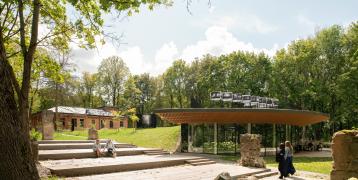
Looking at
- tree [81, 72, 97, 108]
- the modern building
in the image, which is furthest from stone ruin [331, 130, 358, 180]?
tree [81, 72, 97, 108]

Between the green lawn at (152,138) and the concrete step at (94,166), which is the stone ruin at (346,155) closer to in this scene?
the concrete step at (94,166)

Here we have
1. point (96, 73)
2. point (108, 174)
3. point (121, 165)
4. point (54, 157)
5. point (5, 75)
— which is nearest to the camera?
point (5, 75)

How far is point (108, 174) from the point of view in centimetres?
1359

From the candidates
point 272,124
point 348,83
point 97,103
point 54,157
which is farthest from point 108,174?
point 97,103

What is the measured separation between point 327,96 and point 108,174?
3644cm

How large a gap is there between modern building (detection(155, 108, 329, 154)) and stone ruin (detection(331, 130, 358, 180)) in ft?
46.2

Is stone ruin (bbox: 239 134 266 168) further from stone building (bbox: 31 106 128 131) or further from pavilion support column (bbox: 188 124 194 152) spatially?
stone building (bbox: 31 106 128 131)

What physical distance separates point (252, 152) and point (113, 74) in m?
45.9

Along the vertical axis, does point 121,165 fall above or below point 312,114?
below

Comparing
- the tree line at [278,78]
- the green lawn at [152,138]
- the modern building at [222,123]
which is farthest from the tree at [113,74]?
the modern building at [222,123]

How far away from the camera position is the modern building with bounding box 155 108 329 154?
25812 mm

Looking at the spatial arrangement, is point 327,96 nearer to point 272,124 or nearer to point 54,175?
point 272,124

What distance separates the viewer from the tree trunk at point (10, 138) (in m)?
4.66

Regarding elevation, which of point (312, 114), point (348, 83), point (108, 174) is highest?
point (348, 83)
